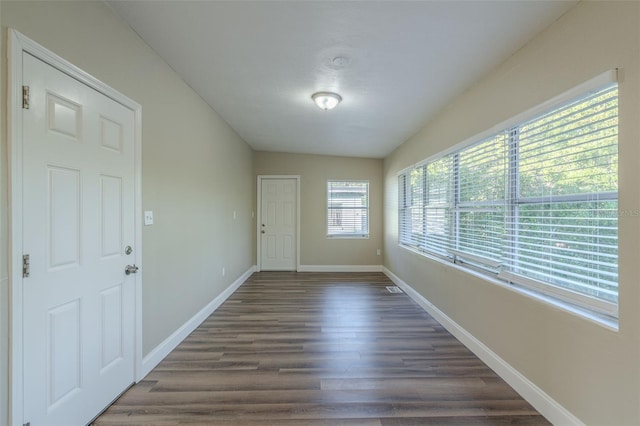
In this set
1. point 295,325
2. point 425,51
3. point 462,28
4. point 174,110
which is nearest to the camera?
point 462,28

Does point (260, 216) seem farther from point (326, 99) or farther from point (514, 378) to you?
point (514, 378)

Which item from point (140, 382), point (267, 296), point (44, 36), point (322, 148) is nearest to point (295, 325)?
point (267, 296)

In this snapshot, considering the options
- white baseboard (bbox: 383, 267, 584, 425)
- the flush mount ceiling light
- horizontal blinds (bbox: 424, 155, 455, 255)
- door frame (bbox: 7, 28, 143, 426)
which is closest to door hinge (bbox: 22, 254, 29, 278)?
door frame (bbox: 7, 28, 143, 426)

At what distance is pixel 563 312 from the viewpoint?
1.63 metres

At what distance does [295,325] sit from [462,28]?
3002mm

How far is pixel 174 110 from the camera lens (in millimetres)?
2527

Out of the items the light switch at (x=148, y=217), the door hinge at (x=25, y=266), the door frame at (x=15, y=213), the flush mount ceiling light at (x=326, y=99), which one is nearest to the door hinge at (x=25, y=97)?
the door frame at (x=15, y=213)

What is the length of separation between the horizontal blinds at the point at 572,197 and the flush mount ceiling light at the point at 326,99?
1.64 metres

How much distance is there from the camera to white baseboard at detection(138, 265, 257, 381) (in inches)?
85.8

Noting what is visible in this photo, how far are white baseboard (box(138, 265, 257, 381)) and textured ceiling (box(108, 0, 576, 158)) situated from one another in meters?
2.39

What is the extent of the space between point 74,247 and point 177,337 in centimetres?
144

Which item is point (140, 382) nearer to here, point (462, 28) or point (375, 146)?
point (462, 28)

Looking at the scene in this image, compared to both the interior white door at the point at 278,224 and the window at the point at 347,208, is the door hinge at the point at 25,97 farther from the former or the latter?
the window at the point at 347,208

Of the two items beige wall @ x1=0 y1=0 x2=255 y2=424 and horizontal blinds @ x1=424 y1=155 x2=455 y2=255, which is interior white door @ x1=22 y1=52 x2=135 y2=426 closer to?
beige wall @ x1=0 y1=0 x2=255 y2=424
